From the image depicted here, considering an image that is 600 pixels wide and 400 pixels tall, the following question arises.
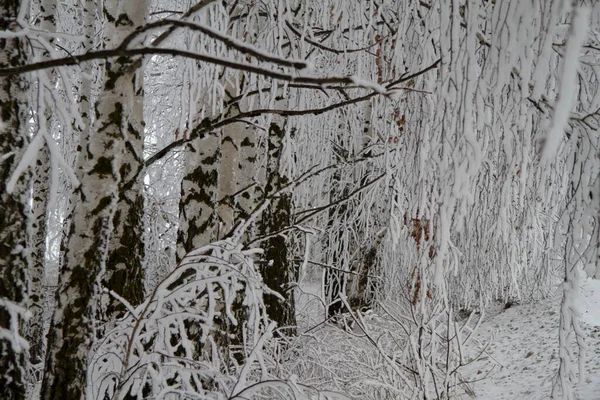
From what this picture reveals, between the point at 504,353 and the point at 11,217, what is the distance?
7371 mm

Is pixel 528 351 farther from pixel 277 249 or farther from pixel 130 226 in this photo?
pixel 130 226

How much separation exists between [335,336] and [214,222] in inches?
86.1

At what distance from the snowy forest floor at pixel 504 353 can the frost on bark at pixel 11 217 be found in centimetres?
221

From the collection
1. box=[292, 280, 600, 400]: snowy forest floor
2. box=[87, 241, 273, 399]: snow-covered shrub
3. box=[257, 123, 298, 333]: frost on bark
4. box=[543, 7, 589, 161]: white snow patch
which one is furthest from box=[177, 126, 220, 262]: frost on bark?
box=[543, 7, 589, 161]: white snow patch

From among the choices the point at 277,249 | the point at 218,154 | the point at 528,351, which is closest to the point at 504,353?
the point at 528,351

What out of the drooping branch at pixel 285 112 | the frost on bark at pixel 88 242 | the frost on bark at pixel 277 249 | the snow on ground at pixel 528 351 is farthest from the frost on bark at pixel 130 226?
the snow on ground at pixel 528 351

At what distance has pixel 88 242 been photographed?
186 centimetres

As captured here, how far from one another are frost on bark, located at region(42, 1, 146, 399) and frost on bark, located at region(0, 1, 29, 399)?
9.0 inches

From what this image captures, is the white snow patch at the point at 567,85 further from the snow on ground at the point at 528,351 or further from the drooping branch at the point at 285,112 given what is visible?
the snow on ground at the point at 528,351

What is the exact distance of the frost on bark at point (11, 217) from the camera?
4.90ft

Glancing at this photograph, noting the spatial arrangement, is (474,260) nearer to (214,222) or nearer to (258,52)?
(214,222)

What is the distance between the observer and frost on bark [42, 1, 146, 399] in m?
1.78

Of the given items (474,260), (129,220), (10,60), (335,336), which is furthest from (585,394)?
(10,60)

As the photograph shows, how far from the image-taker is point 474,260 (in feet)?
18.7
